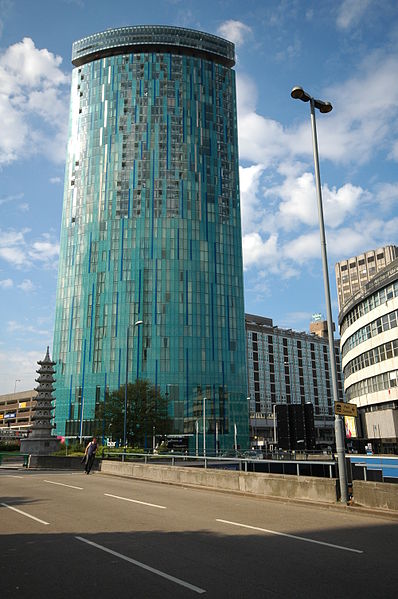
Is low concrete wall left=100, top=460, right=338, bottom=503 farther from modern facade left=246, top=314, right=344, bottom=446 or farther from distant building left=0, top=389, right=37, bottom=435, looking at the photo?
distant building left=0, top=389, right=37, bottom=435

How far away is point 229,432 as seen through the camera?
305ft

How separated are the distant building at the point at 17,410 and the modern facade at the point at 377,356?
4618 inches

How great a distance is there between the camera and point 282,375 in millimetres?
140750

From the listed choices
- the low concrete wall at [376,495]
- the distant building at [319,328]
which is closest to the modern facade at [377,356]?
the low concrete wall at [376,495]

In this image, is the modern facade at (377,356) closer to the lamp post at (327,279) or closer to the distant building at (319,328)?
the lamp post at (327,279)

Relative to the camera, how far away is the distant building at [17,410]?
152625 millimetres

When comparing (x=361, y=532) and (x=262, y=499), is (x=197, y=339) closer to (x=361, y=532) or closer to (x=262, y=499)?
(x=262, y=499)

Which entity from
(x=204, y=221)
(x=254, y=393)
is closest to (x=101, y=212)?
(x=204, y=221)

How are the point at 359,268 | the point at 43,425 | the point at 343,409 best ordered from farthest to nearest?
the point at 359,268, the point at 43,425, the point at 343,409

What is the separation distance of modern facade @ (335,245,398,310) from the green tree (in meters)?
116

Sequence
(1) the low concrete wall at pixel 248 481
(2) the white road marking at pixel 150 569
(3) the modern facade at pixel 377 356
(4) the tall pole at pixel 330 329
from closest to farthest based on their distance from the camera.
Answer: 1. (2) the white road marking at pixel 150 569
2. (4) the tall pole at pixel 330 329
3. (1) the low concrete wall at pixel 248 481
4. (3) the modern facade at pixel 377 356

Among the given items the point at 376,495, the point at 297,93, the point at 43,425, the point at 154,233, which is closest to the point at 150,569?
the point at 376,495

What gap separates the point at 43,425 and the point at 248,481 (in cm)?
4371

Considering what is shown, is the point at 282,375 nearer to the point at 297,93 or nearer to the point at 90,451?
the point at 90,451
